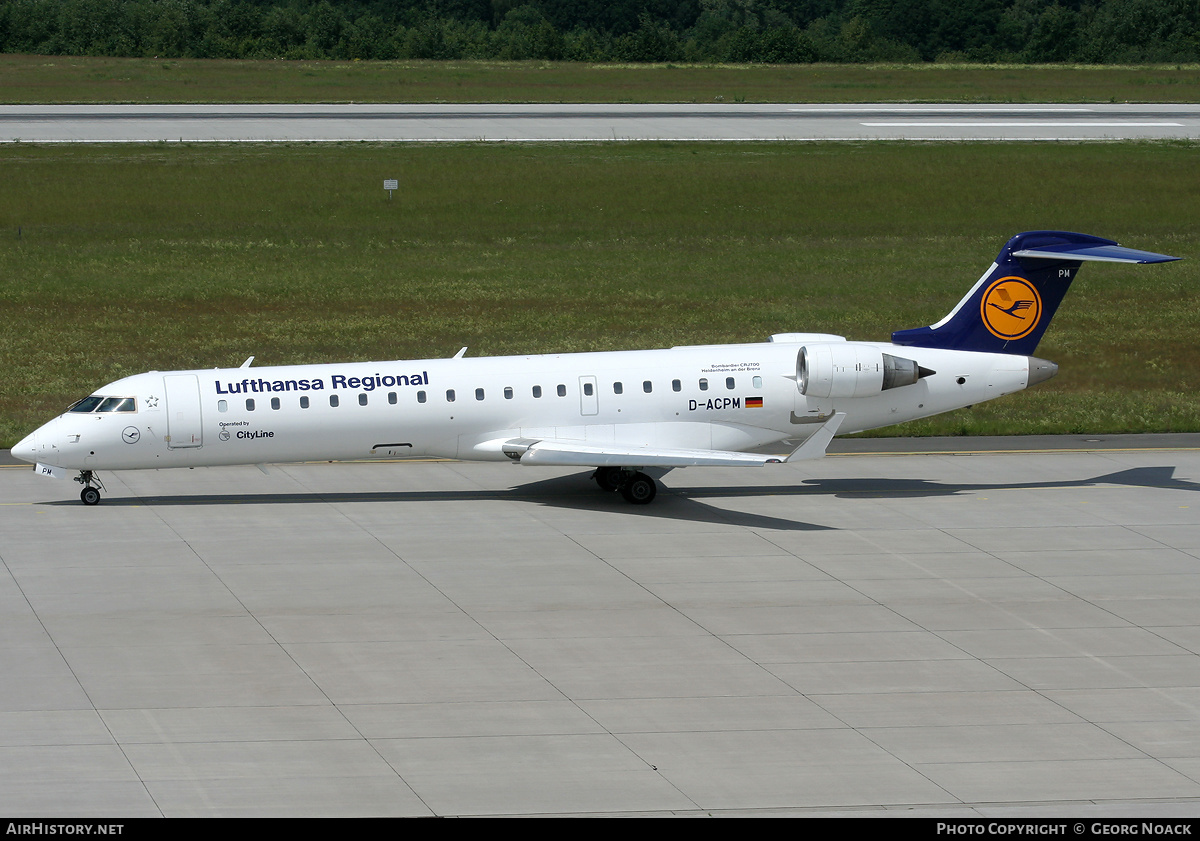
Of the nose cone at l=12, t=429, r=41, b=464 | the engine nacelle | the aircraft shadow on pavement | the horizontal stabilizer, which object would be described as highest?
the horizontal stabilizer

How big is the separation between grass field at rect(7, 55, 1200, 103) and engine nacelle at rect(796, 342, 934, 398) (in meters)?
71.8

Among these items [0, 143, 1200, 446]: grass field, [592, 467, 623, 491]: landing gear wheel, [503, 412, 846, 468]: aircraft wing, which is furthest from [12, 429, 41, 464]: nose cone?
[592, 467, 623, 491]: landing gear wheel

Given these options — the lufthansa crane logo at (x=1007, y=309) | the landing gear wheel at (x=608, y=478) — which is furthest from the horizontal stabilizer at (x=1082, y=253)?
the landing gear wheel at (x=608, y=478)

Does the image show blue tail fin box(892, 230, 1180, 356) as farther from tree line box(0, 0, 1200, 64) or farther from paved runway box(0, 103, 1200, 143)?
tree line box(0, 0, 1200, 64)

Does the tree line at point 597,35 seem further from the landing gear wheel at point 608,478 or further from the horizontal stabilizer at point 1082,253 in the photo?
the landing gear wheel at point 608,478

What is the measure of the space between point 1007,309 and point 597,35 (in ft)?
389

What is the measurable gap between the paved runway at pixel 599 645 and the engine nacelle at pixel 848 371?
7.36 ft

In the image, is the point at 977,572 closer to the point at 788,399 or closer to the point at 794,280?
the point at 788,399

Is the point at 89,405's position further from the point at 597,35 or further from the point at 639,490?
the point at 597,35

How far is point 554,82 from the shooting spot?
351ft

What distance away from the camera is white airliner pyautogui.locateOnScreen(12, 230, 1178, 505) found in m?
28.0

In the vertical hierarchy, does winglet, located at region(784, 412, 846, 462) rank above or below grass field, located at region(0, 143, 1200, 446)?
below

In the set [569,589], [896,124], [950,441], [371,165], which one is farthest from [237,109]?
[569,589]

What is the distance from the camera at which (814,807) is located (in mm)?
15539
